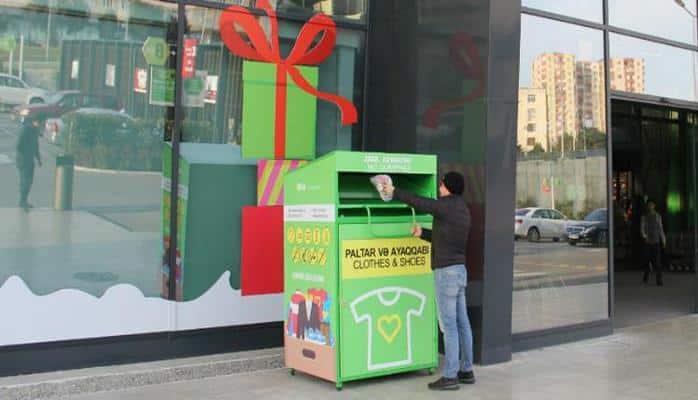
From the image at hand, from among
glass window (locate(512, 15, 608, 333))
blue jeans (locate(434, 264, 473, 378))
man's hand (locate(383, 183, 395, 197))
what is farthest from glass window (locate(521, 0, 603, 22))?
blue jeans (locate(434, 264, 473, 378))

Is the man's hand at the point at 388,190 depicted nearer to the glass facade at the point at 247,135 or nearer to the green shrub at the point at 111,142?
the glass facade at the point at 247,135

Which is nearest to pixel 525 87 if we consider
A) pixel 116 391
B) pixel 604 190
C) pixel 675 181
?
pixel 604 190

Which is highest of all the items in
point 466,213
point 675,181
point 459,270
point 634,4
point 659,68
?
point 634,4

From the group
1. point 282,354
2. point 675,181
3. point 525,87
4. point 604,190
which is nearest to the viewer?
point 282,354

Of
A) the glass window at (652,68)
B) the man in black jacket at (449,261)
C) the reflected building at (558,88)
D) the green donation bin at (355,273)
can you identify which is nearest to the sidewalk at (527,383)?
the green donation bin at (355,273)

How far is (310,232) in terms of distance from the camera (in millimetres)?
5793

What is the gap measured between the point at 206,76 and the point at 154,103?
0.63 m

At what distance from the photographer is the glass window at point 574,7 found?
24.9ft

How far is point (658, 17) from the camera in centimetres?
909

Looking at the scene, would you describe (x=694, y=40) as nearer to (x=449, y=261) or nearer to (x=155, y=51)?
(x=449, y=261)

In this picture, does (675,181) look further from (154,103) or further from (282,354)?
(154,103)

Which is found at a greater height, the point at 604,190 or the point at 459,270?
the point at 604,190

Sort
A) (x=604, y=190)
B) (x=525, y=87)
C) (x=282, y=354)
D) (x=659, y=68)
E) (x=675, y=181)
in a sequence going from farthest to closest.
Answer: (x=675, y=181) → (x=659, y=68) → (x=604, y=190) → (x=525, y=87) → (x=282, y=354)

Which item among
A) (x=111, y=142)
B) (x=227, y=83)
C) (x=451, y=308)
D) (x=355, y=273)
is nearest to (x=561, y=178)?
(x=451, y=308)
